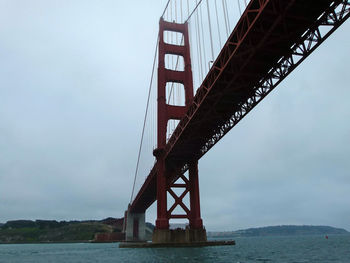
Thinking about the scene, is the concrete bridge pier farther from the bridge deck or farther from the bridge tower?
the bridge deck

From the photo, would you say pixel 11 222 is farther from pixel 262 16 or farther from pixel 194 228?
pixel 262 16

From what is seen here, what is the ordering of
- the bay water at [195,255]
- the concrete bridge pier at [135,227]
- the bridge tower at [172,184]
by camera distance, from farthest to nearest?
1. the concrete bridge pier at [135,227]
2. the bridge tower at [172,184]
3. the bay water at [195,255]

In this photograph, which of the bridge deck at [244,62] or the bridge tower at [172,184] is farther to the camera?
the bridge tower at [172,184]

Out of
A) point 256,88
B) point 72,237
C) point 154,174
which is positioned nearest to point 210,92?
point 256,88

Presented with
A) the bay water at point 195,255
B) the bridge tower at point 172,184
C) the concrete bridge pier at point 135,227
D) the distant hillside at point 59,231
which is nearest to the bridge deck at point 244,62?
the bridge tower at point 172,184

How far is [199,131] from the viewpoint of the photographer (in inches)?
990

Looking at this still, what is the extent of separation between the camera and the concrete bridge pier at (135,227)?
63.7 m

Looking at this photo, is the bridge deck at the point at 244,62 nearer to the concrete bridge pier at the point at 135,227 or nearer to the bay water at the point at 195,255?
the bay water at the point at 195,255

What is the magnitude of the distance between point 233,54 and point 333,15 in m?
4.23

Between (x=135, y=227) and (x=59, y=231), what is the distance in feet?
234

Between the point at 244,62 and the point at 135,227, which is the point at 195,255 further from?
the point at 135,227

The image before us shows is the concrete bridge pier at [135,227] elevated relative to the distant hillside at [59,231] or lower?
lower

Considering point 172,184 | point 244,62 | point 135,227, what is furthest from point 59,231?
point 244,62

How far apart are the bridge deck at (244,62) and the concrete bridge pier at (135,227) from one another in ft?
132
